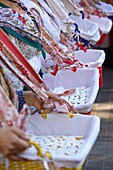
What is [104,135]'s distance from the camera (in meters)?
4.48

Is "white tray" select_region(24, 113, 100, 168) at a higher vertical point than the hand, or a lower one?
lower

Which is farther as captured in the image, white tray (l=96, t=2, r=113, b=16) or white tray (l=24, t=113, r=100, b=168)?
white tray (l=96, t=2, r=113, b=16)

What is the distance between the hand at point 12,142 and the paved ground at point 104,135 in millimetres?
2178

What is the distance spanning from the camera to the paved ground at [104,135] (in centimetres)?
386

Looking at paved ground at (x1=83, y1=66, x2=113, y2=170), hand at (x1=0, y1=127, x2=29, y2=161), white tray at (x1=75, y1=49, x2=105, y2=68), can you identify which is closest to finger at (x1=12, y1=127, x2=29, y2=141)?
hand at (x1=0, y1=127, x2=29, y2=161)

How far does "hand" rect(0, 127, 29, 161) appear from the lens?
5.41 ft

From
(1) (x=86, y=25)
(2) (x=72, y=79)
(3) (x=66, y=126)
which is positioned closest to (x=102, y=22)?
(1) (x=86, y=25)

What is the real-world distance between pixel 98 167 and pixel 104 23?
2054 mm

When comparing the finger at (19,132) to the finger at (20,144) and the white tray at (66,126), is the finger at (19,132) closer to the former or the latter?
the finger at (20,144)

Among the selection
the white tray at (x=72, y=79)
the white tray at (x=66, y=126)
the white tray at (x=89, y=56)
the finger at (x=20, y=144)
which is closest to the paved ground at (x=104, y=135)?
the white tray at (x=89, y=56)

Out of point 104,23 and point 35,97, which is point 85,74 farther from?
point 104,23

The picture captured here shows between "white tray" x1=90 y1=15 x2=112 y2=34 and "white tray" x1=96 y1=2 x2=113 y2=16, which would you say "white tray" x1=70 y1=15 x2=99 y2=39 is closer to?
"white tray" x1=90 y1=15 x2=112 y2=34

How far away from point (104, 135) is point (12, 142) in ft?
9.50

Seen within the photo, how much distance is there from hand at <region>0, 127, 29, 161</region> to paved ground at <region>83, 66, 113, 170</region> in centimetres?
218
